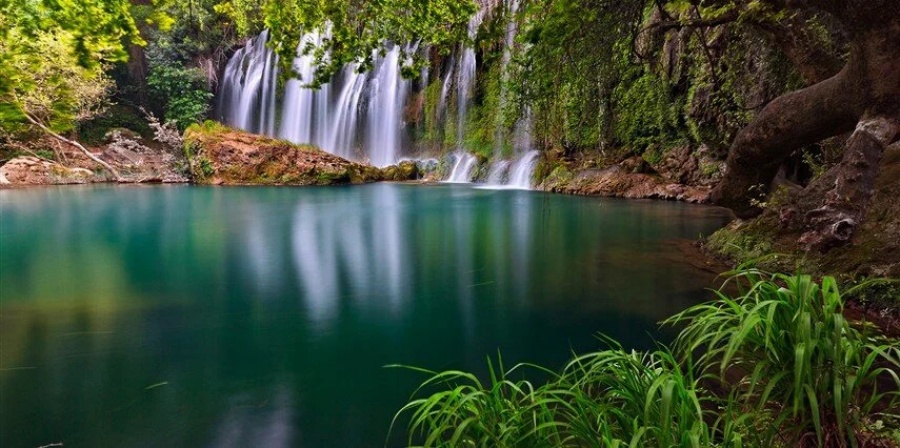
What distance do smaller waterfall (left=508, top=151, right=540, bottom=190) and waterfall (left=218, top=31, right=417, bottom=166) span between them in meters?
9.05

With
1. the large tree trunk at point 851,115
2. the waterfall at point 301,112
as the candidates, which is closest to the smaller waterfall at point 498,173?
the waterfall at point 301,112

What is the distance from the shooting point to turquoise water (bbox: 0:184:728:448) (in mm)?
2748

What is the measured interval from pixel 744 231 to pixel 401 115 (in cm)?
2274

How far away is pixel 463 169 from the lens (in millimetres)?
23703

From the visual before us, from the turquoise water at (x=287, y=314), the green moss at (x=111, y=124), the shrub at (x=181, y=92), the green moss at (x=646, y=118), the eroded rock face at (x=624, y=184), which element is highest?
the shrub at (x=181, y=92)

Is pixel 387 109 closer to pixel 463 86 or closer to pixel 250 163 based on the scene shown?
pixel 463 86

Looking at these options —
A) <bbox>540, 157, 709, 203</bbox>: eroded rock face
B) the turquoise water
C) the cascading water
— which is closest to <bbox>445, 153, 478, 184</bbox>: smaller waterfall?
the cascading water

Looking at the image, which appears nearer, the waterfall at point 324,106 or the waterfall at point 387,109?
the waterfall at point 387,109

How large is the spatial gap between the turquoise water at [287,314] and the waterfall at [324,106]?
17.8 meters

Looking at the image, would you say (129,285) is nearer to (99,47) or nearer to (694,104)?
(99,47)

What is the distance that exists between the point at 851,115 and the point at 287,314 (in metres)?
5.51

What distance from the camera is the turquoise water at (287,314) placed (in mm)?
2748

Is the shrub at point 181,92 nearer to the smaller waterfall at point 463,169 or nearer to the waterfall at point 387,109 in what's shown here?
the waterfall at point 387,109

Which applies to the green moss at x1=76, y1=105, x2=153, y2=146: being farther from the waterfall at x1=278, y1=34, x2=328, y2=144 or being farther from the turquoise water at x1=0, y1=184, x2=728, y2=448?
the turquoise water at x1=0, y1=184, x2=728, y2=448
